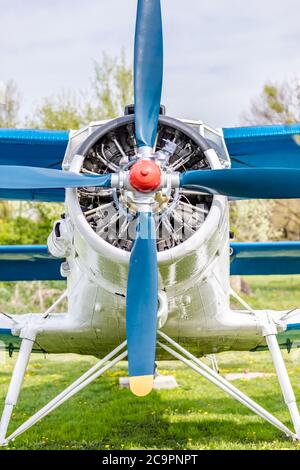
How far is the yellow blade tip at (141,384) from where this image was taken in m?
5.86

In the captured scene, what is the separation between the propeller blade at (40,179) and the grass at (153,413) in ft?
9.92

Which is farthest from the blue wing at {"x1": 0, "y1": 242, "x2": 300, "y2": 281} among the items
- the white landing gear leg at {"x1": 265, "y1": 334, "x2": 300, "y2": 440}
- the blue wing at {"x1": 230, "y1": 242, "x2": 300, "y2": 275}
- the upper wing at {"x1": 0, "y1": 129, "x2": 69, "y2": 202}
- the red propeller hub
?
the red propeller hub

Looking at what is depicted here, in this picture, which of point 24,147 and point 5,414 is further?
point 24,147

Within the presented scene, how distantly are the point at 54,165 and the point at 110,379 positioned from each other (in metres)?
4.87

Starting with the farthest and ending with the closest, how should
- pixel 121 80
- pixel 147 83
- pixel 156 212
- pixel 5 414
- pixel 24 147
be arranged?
pixel 121 80, pixel 24 147, pixel 5 414, pixel 147 83, pixel 156 212

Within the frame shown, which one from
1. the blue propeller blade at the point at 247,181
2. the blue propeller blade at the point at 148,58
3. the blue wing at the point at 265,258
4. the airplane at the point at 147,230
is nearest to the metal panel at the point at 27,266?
the airplane at the point at 147,230

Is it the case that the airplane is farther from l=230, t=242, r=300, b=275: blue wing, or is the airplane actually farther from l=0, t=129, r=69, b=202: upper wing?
l=230, t=242, r=300, b=275: blue wing

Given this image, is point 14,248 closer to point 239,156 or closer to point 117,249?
point 239,156

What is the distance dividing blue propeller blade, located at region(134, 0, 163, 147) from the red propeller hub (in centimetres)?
73

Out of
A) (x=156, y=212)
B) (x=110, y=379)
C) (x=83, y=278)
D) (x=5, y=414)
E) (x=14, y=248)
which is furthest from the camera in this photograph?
(x=110, y=379)

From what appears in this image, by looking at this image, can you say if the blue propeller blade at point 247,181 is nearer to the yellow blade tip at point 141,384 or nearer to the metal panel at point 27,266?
the yellow blade tip at point 141,384

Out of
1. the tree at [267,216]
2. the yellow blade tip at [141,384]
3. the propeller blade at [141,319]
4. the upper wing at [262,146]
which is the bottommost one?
the yellow blade tip at [141,384]

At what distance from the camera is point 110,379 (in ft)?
40.9

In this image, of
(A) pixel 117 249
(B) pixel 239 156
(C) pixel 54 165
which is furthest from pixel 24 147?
(A) pixel 117 249
